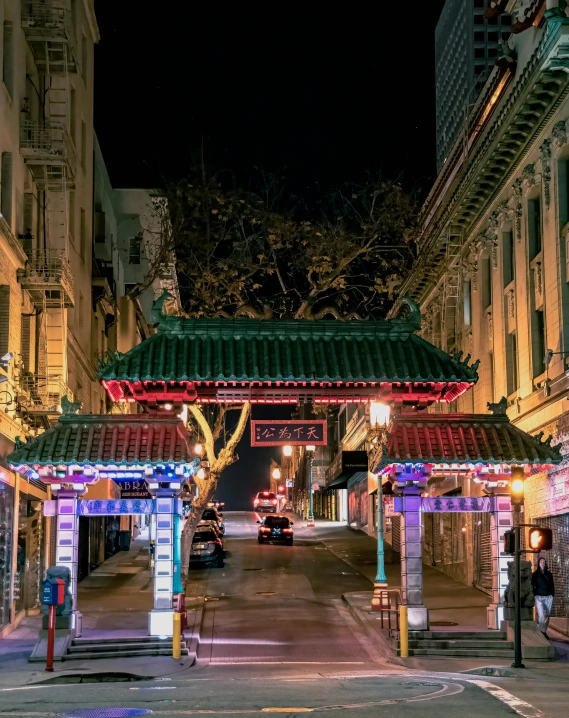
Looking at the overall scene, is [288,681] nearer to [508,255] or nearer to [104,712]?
[104,712]

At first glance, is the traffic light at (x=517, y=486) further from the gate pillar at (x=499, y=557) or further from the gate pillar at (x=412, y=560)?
the gate pillar at (x=412, y=560)

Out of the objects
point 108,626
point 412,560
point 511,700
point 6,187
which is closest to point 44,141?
point 6,187

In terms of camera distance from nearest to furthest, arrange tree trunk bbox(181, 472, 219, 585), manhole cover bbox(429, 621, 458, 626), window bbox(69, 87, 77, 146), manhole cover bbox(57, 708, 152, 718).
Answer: manhole cover bbox(57, 708, 152, 718) < manhole cover bbox(429, 621, 458, 626) < window bbox(69, 87, 77, 146) < tree trunk bbox(181, 472, 219, 585)

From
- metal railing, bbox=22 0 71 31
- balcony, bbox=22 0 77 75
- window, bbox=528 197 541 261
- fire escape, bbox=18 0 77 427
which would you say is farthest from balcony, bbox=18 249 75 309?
window, bbox=528 197 541 261

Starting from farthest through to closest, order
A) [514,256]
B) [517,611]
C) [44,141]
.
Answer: [514,256]
[44,141]
[517,611]

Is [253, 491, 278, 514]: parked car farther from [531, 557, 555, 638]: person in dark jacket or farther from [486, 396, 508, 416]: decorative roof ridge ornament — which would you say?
[486, 396, 508, 416]: decorative roof ridge ornament

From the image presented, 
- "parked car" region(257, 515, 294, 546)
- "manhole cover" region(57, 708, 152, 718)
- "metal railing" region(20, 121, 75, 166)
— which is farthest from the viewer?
"parked car" region(257, 515, 294, 546)

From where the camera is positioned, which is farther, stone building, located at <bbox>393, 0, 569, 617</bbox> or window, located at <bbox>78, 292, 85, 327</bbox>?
window, located at <bbox>78, 292, 85, 327</bbox>

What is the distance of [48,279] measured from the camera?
96.6 feet

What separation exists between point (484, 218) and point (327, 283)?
5627 millimetres

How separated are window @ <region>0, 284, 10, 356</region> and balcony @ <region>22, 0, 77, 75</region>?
7.84 m

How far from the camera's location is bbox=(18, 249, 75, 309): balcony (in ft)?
93.2

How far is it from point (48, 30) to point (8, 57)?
11.7ft

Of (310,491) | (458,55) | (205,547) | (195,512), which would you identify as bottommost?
(205,547)
